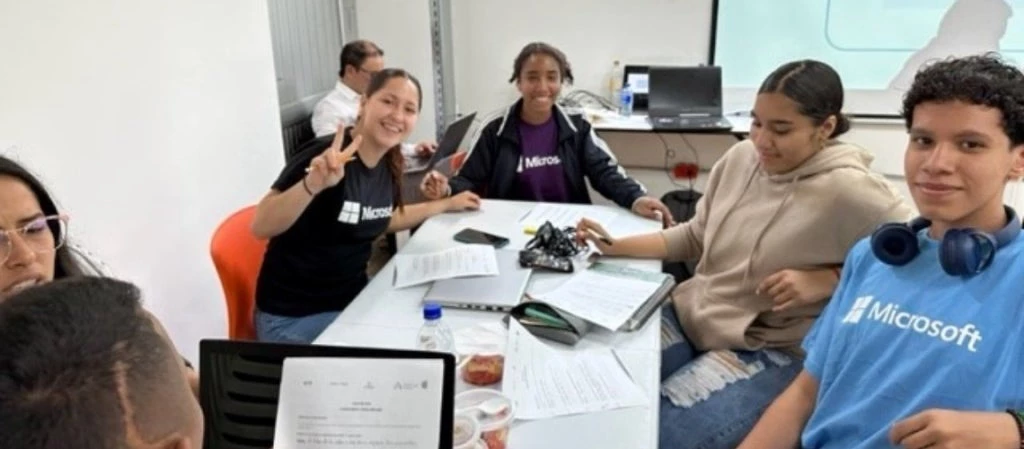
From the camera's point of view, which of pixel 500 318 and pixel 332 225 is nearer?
pixel 500 318

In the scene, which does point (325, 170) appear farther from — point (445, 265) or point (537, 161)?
point (537, 161)

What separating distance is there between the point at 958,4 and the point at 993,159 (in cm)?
339

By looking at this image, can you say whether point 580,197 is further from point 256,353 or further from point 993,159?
point 256,353

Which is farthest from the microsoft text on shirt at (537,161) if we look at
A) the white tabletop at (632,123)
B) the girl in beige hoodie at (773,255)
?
the white tabletop at (632,123)

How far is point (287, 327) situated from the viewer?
1.84 meters

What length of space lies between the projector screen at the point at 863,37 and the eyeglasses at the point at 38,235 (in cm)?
372

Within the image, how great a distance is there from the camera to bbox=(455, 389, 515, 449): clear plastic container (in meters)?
1.06

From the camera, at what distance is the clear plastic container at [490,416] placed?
3.48ft

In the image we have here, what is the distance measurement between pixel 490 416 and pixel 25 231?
2.55 ft

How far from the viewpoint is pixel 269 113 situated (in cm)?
265

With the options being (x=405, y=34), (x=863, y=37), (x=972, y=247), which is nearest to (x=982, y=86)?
(x=972, y=247)

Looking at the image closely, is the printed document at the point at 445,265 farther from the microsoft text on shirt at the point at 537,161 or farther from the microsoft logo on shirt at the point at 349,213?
the microsoft text on shirt at the point at 537,161

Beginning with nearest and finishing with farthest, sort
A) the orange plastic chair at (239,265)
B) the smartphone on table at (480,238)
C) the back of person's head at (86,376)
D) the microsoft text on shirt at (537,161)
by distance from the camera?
the back of person's head at (86,376) < the orange plastic chair at (239,265) < the smartphone on table at (480,238) < the microsoft text on shirt at (537,161)

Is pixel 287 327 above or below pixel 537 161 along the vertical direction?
below
